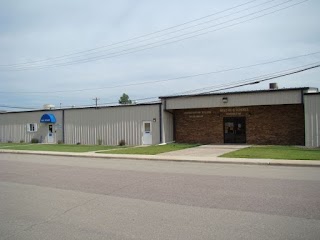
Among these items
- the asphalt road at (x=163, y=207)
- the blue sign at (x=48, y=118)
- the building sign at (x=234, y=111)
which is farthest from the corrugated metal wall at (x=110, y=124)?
the asphalt road at (x=163, y=207)

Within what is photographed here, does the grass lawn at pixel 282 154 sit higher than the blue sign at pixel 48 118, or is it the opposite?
the blue sign at pixel 48 118

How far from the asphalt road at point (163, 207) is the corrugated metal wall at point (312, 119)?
11935 mm

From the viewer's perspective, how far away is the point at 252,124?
26.3 meters

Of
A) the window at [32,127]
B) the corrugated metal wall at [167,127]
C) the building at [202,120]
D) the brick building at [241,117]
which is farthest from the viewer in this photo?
the window at [32,127]

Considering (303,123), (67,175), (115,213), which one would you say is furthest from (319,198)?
(303,123)

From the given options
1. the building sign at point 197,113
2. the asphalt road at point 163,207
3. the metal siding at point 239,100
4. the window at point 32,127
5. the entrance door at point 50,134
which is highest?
the metal siding at point 239,100

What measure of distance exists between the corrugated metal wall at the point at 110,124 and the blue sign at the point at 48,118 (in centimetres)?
158

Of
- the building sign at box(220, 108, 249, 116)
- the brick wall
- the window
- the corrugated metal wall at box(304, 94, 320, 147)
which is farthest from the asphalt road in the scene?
the window

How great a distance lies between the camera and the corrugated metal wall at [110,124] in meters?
28.1

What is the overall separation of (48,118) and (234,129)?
18.7 m

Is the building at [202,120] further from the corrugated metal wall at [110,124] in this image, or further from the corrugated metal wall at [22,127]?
the corrugated metal wall at [22,127]

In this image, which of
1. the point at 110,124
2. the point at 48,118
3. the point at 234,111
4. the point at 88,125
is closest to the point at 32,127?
the point at 48,118

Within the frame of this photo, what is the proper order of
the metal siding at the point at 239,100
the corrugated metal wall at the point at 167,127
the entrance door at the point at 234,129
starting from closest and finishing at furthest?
the metal siding at the point at 239,100 < the entrance door at the point at 234,129 < the corrugated metal wall at the point at 167,127

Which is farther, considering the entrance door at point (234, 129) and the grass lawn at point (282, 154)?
the entrance door at point (234, 129)
